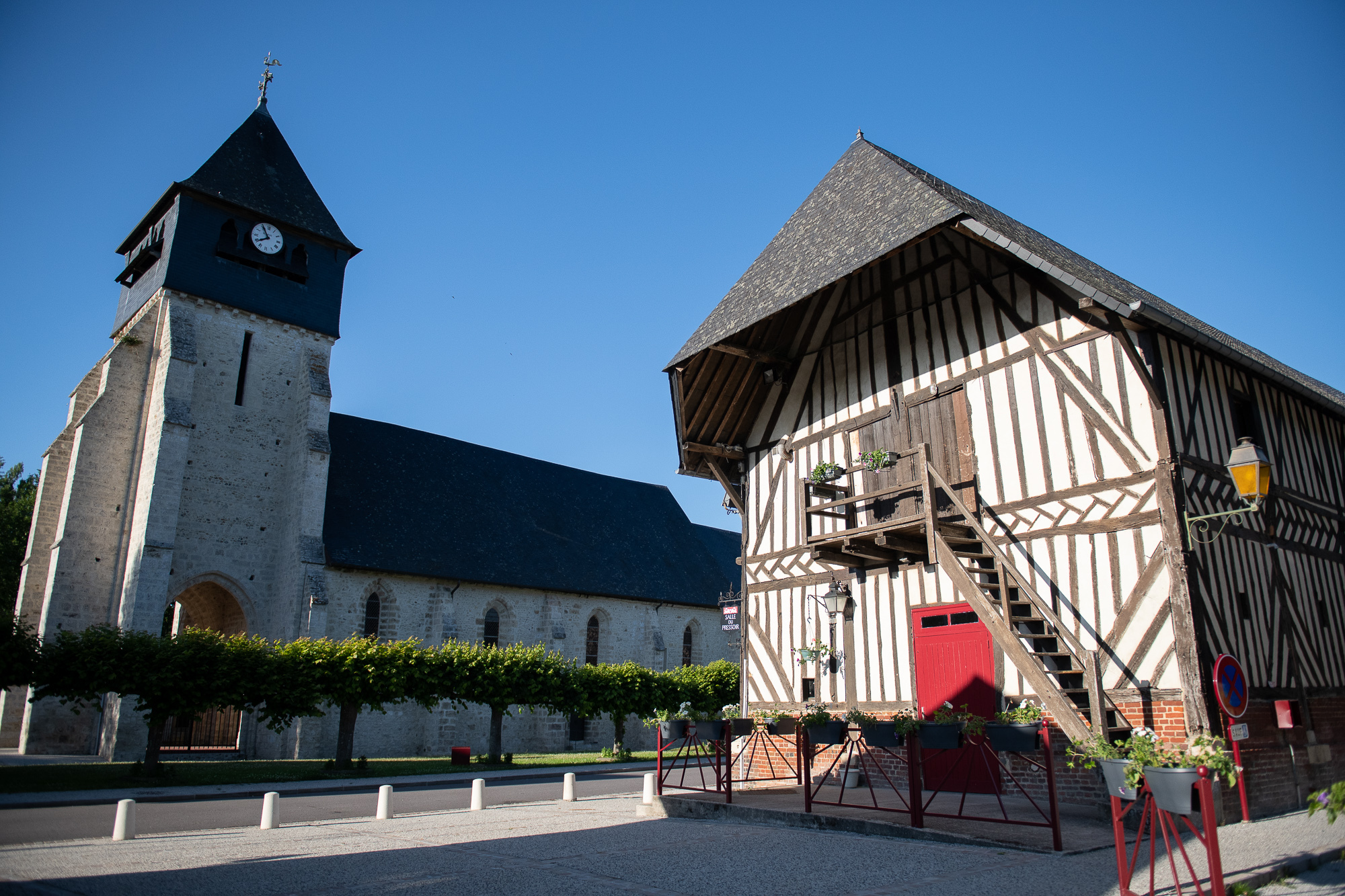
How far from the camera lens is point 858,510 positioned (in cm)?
1196

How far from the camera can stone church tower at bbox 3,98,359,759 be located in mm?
20266

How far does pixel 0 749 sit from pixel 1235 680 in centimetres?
2520

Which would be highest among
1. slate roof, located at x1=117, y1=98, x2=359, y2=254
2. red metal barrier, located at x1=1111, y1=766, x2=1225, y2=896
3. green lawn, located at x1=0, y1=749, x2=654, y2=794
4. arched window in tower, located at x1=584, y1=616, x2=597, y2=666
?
slate roof, located at x1=117, y1=98, x2=359, y2=254

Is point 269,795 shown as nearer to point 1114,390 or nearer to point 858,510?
point 858,510

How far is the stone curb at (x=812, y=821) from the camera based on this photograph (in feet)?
21.7

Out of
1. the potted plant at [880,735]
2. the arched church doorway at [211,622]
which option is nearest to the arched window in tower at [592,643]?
the arched church doorway at [211,622]

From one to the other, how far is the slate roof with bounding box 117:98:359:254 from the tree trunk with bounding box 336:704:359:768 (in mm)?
15110

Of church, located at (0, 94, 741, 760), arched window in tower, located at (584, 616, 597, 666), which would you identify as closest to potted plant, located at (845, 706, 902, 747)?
church, located at (0, 94, 741, 760)

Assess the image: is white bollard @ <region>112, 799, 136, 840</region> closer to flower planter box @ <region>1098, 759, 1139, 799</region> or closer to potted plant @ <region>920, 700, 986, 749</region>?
potted plant @ <region>920, 700, 986, 749</region>

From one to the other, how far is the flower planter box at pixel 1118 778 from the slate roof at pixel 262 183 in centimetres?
2597

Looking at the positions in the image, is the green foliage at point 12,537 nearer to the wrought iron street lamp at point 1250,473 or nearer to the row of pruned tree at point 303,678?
the row of pruned tree at point 303,678

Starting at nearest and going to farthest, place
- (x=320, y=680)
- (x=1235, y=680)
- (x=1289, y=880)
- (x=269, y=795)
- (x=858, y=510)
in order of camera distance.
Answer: (x=1289, y=880) < (x=1235, y=680) < (x=269, y=795) < (x=858, y=510) < (x=320, y=680)

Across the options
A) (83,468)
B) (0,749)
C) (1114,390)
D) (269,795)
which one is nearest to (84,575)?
(83,468)

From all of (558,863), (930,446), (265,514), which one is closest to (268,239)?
(265,514)
